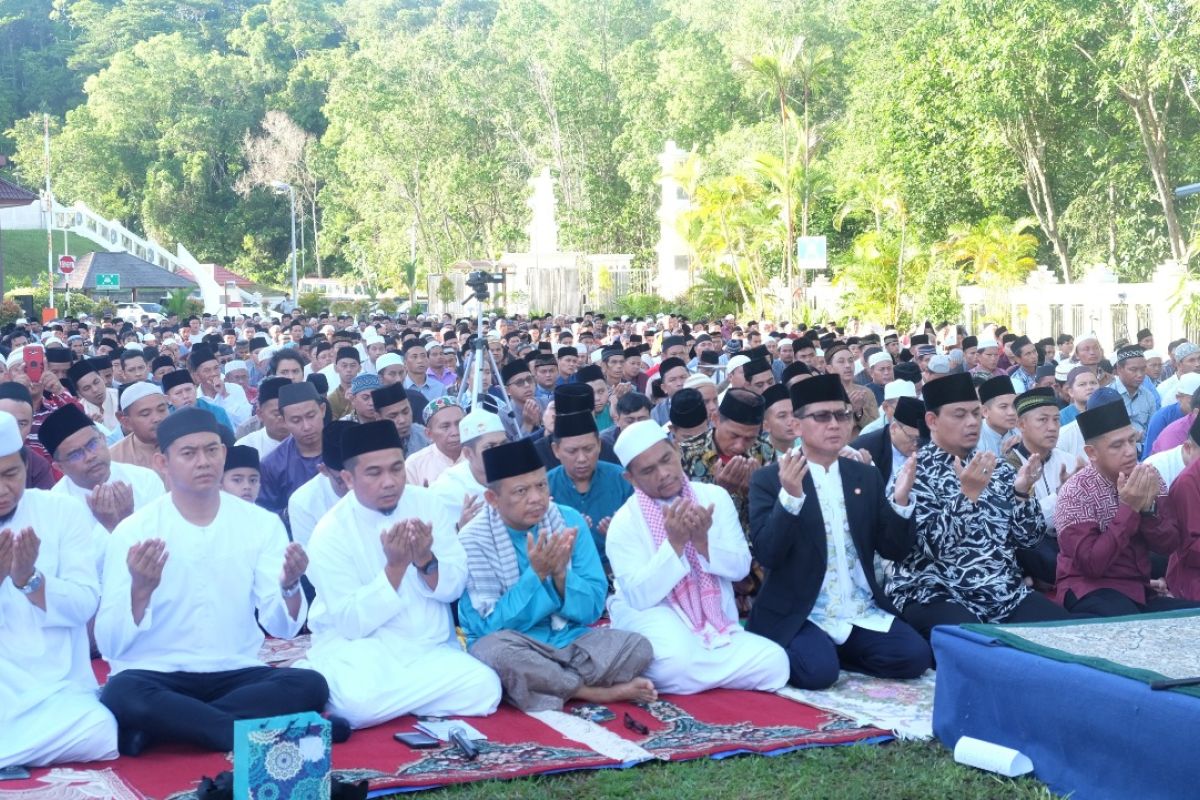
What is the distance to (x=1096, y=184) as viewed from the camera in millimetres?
28859

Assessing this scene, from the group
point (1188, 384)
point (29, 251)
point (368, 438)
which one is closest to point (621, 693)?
point (368, 438)

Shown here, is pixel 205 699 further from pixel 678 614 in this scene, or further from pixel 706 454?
pixel 706 454

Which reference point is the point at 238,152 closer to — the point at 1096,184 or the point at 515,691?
the point at 1096,184

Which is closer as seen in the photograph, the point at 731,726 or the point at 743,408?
the point at 731,726

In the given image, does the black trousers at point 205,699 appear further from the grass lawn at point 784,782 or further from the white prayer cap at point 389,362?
the white prayer cap at point 389,362

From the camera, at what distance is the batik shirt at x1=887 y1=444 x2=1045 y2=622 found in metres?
6.39

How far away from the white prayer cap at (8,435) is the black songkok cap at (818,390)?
10.7 feet

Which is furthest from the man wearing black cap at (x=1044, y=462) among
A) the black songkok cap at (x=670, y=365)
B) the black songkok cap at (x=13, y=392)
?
the black songkok cap at (x=13, y=392)

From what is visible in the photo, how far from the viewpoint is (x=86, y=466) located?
21.4ft

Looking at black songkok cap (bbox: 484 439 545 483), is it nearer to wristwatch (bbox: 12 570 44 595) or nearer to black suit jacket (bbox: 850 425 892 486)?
wristwatch (bbox: 12 570 44 595)

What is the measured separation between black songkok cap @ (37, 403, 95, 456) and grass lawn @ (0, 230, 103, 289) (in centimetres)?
5238

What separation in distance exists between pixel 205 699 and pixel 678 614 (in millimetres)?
2066

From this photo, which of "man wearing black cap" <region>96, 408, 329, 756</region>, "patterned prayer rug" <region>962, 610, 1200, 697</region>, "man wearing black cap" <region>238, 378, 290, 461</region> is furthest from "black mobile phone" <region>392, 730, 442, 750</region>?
"man wearing black cap" <region>238, 378, 290, 461</region>

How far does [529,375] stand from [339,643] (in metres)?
4.77
